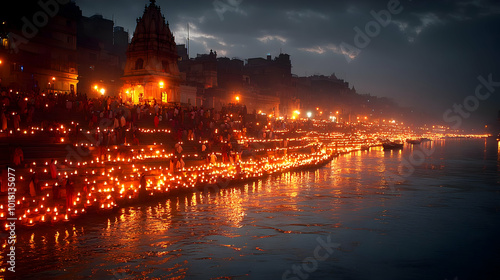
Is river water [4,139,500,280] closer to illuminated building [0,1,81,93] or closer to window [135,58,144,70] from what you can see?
window [135,58,144,70]

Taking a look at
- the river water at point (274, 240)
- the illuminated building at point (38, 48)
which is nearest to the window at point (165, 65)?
the illuminated building at point (38, 48)

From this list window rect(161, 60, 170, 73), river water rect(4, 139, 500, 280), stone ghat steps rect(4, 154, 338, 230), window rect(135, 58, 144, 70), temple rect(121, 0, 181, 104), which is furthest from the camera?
window rect(161, 60, 170, 73)

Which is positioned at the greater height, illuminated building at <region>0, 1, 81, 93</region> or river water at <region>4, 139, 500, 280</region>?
illuminated building at <region>0, 1, 81, 93</region>

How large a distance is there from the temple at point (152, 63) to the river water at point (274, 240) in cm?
2011

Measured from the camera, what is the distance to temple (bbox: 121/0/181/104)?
38.1m

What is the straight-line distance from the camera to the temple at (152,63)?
38.1m

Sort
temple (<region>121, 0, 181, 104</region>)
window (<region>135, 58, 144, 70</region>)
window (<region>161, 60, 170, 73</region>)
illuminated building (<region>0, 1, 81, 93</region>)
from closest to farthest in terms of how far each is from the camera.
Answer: illuminated building (<region>0, 1, 81, 93</region>) → temple (<region>121, 0, 181, 104</region>) → window (<region>135, 58, 144, 70</region>) → window (<region>161, 60, 170, 73</region>)

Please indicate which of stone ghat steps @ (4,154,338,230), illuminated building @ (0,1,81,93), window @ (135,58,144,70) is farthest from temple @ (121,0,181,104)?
stone ghat steps @ (4,154,338,230)

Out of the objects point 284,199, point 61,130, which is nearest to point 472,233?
point 284,199

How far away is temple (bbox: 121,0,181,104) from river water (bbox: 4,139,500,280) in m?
20.1

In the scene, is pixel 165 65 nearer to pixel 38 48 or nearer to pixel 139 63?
pixel 139 63

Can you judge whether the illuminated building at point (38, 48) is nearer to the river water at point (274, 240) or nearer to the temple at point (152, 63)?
the temple at point (152, 63)

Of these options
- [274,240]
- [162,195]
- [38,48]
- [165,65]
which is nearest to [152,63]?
[165,65]

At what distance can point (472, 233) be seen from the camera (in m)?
14.9
